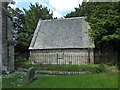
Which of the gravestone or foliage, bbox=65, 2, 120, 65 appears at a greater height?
foliage, bbox=65, 2, 120, 65

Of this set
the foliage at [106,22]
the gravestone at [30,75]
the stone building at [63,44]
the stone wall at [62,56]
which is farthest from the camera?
the stone building at [63,44]

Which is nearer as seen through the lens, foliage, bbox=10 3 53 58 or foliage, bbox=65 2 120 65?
foliage, bbox=65 2 120 65

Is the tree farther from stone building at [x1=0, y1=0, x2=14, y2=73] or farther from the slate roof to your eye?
stone building at [x1=0, y1=0, x2=14, y2=73]

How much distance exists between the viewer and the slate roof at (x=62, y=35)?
33644 millimetres

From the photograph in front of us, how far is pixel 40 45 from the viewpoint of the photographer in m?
34.8

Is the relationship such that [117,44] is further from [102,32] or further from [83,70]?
[83,70]

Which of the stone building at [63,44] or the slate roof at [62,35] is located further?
the slate roof at [62,35]

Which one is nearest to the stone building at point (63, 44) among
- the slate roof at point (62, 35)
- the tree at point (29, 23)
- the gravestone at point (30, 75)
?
the slate roof at point (62, 35)

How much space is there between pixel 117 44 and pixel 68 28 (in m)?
8.97

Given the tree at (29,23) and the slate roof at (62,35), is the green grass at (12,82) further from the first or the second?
the tree at (29,23)

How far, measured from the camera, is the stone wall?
106 ft

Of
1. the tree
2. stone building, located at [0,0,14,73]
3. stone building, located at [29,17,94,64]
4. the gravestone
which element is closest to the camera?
the gravestone

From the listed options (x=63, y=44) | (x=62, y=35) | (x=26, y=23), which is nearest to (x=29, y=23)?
(x=26, y=23)

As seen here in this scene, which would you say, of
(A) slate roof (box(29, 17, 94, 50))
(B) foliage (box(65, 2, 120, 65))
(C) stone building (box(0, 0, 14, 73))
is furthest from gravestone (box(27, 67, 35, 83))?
(A) slate roof (box(29, 17, 94, 50))
